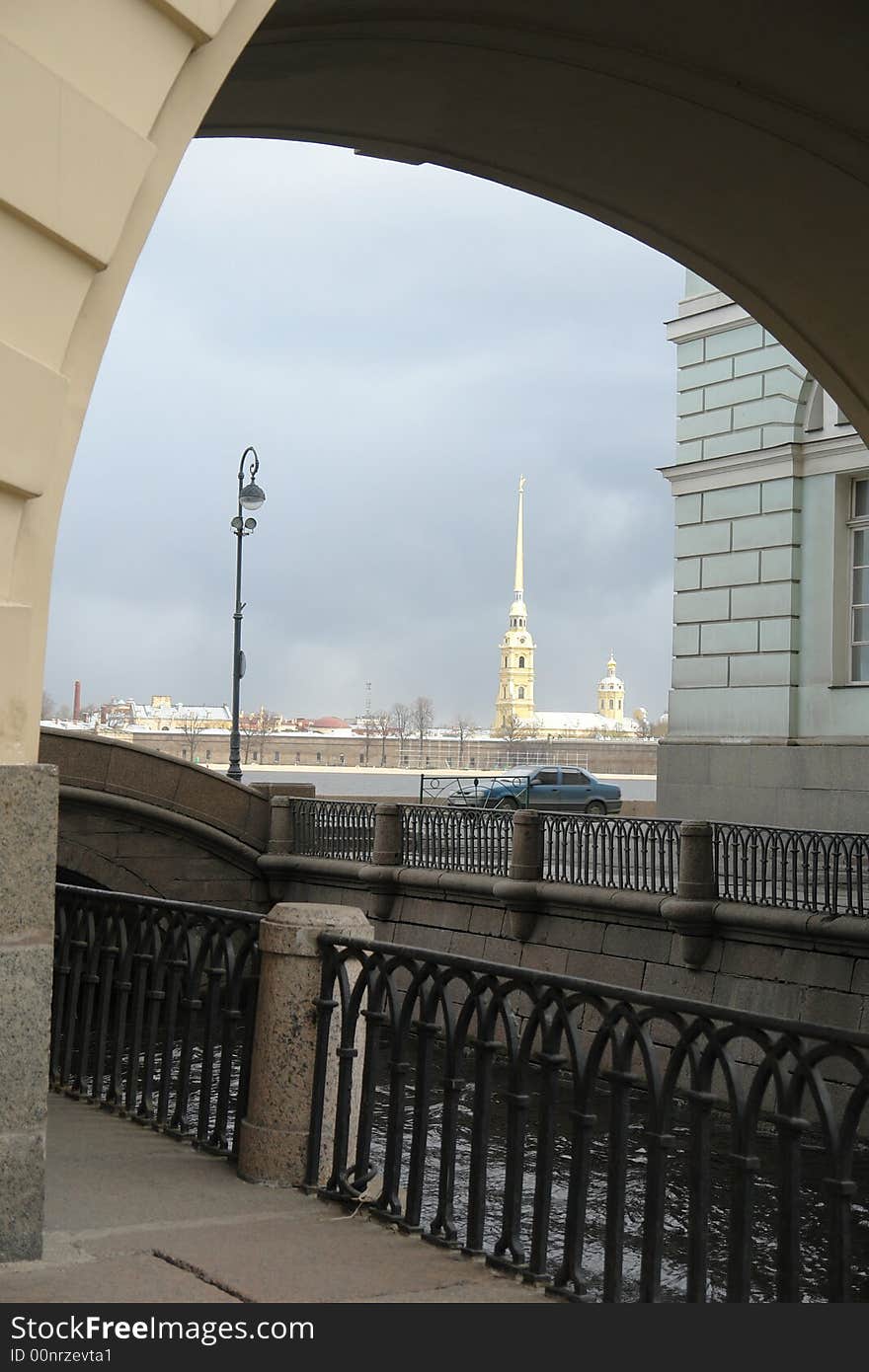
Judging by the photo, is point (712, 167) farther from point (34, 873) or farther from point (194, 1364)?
point (194, 1364)

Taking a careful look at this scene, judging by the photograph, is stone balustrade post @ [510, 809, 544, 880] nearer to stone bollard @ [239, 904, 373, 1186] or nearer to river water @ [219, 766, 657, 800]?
stone bollard @ [239, 904, 373, 1186]

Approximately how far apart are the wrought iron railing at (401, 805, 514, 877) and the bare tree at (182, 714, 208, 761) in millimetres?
48351

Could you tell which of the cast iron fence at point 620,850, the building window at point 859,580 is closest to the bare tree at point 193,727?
the cast iron fence at point 620,850

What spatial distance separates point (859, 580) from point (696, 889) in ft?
22.5

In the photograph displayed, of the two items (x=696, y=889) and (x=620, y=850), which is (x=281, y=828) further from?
(x=696, y=889)

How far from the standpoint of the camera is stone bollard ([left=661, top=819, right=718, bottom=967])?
1502 cm

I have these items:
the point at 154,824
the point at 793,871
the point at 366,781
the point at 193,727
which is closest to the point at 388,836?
the point at 154,824

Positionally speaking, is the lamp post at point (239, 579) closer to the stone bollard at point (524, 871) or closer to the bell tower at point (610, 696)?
the stone bollard at point (524, 871)

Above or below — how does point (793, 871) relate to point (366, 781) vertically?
above

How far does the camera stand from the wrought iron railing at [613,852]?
628 inches

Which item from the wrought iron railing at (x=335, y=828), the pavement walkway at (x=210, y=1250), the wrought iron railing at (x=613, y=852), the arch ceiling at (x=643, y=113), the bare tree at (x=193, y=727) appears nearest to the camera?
the pavement walkway at (x=210, y=1250)

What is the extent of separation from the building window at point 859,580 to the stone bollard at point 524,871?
16.9 feet

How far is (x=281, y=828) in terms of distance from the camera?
23.1 m

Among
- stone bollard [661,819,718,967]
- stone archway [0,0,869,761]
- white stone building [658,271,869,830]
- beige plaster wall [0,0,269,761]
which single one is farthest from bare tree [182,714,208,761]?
beige plaster wall [0,0,269,761]
